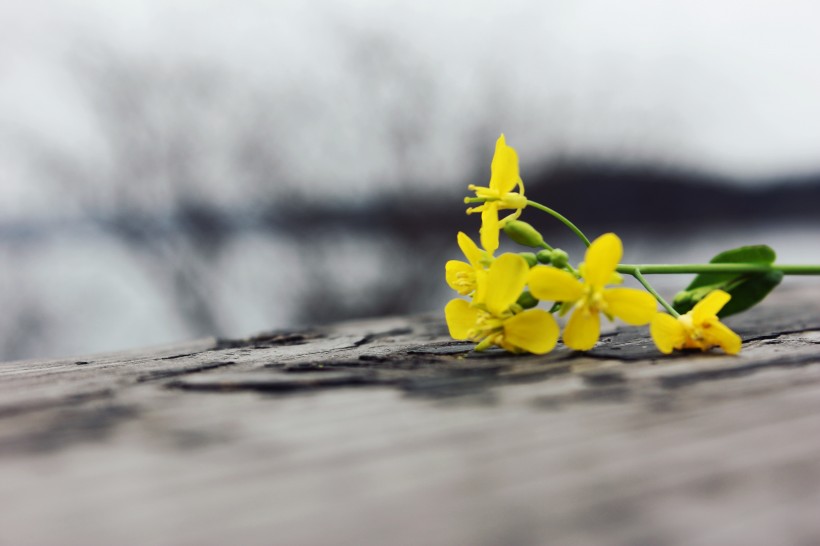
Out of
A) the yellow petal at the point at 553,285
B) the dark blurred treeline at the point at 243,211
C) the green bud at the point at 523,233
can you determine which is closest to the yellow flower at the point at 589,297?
the yellow petal at the point at 553,285

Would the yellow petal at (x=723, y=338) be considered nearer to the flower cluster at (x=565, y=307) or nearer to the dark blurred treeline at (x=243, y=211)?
the flower cluster at (x=565, y=307)

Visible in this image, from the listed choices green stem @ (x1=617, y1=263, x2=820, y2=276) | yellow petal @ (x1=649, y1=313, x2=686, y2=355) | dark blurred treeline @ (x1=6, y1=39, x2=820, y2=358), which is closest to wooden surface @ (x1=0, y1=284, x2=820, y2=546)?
yellow petal @ (x1=649, y1=313, x2=686, y2=355)

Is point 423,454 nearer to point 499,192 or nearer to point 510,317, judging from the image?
point 510,317

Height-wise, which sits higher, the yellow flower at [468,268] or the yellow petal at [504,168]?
the yellow petal at [504,168]

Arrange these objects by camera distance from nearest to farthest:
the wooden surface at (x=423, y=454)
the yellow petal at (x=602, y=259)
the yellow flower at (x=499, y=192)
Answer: the wooden surface at (x=423, y=454) → the yellow petal at (x=602, y=259) → the yellow flower at (x=499, y=192)

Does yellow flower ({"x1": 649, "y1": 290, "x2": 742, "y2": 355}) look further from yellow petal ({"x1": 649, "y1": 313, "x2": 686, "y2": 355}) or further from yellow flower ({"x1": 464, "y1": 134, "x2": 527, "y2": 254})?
yellow flower ({"x1": 464, "y1": 134, "x2": 527, "y2": 254})

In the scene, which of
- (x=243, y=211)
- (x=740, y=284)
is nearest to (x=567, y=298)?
(x=740, y=284)
